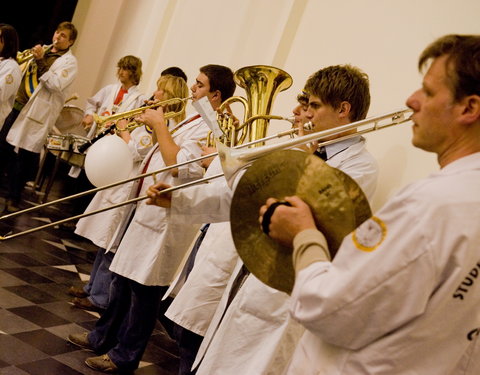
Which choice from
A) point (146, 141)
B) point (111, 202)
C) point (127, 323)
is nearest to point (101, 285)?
point (111, 202)

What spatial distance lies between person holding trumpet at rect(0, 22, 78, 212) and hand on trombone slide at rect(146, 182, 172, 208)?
4.00m

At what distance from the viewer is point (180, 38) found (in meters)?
5.64

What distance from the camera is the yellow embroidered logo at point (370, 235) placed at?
993 millimetres

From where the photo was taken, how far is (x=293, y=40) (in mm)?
3961

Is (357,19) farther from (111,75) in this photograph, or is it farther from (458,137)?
(111,75)

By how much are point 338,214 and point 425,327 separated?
1.04ft

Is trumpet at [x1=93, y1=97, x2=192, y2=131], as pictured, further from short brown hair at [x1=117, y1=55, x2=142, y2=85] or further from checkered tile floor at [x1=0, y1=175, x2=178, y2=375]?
short brown hair at [x1=117, y1=55, x2=142, y2=85]

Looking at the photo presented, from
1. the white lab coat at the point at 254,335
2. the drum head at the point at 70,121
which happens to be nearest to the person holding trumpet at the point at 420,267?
the white lab coat at the point at 254,335

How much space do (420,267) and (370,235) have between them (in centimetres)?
11

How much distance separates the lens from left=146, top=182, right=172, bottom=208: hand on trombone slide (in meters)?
1.90

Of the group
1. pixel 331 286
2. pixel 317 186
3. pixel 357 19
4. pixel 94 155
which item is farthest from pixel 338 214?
pixel 357 19

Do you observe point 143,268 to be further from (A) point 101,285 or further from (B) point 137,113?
(B) point 137,113

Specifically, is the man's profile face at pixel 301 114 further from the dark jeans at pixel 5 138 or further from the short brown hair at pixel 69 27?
the dark jeans at pixel 5 138

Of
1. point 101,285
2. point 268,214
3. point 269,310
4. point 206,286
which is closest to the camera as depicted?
point 268,214
